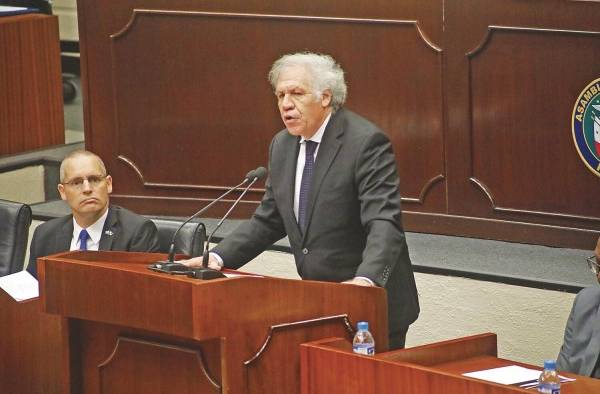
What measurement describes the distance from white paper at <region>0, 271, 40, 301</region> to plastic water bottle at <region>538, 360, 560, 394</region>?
6.32 feet

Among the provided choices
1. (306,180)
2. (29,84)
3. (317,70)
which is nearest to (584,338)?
(306,180)

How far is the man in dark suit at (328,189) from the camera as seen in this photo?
425cm

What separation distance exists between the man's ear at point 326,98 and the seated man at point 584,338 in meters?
0.93

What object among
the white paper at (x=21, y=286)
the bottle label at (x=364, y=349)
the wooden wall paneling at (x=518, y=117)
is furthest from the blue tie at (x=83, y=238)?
the wooden wall paneling at (x=518, y=117)

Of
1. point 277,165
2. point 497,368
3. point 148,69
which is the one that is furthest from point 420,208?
point 497,368

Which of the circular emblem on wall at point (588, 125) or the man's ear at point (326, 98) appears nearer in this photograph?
the man's ear at point (326, 98)

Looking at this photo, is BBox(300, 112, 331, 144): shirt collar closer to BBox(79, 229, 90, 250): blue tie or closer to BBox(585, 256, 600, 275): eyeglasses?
BBox(585, 256, 600, 275): eyeglasses

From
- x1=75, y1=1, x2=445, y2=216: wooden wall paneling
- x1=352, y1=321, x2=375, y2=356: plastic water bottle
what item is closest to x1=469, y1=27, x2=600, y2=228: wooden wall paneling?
x1=75, y1=1, x2=445, y2=216: wooden wall paneling

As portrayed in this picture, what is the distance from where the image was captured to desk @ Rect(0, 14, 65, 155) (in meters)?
7.71

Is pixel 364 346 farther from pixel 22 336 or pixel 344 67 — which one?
pixel 344 67

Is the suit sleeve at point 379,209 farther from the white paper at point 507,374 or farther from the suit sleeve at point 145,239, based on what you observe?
the suit sleeve at point 145,239

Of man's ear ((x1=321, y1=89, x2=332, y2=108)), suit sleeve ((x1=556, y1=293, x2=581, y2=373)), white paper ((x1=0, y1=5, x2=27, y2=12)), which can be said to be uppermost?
white paper ((x1=0, y1=5, x2=27, y2=12))

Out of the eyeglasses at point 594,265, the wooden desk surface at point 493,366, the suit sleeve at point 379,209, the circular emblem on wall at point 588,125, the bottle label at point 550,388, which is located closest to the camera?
the bottle label at point 550,388

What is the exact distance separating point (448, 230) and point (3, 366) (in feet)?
7.48
